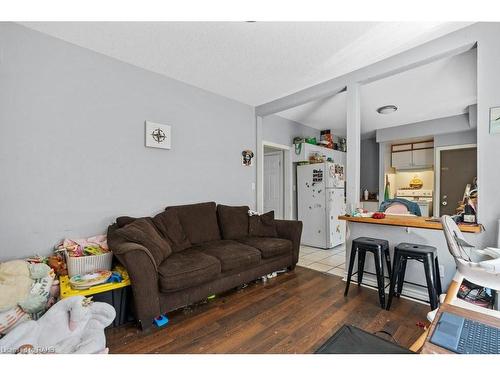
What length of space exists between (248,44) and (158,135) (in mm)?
1488

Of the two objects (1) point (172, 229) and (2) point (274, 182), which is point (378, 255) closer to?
(1) point (172, 229)

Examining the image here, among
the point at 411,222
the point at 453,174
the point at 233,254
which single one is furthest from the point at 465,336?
the point at 453,174

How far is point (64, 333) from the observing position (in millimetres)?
1479

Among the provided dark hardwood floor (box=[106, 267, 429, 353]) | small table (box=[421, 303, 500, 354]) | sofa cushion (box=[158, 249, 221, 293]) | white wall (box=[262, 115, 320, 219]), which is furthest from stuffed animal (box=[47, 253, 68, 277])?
white wall (box=[262, 115, 320, 219])

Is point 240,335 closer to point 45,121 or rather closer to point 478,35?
point 45,121

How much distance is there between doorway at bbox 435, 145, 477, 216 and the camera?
14.9ft

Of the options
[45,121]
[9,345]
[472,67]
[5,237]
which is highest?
[472,67]

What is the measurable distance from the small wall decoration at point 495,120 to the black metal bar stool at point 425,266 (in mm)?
1112

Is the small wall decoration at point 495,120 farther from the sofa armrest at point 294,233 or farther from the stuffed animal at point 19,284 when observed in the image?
the stuffed animal at point 19,284

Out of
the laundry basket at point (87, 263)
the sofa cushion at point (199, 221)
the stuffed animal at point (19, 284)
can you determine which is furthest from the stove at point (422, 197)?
the stuffed animal at point (19, 284)

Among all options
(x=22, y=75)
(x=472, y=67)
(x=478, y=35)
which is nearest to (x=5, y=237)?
(x=22, y=75)

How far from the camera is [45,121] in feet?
7.34

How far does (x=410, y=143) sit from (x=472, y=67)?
294 centimetres

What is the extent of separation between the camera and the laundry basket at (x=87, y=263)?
206 centimetres
